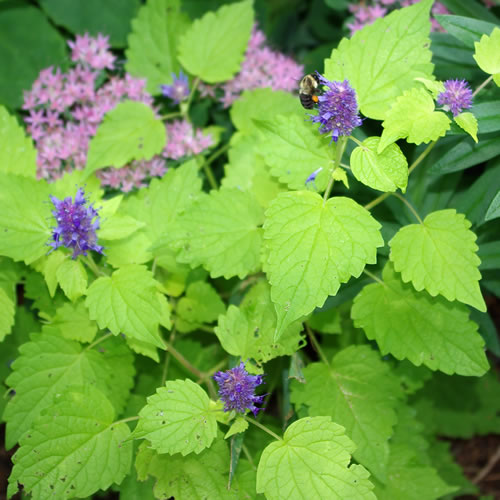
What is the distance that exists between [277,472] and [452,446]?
1300mm

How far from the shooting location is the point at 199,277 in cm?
185

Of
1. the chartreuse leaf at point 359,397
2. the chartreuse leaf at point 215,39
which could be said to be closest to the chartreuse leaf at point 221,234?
the chartreuse leaf at point 359,397

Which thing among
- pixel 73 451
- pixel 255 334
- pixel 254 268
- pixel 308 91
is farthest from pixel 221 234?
pixel 73 451

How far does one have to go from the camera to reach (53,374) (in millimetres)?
1523

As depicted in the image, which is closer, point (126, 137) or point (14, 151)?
point (14, 151)

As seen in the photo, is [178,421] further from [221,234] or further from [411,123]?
[411,123]

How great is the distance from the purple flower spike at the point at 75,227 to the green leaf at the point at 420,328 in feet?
2.27

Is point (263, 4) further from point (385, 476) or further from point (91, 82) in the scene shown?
point (385, 476)

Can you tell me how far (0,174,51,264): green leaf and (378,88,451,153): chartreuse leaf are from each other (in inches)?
34.1

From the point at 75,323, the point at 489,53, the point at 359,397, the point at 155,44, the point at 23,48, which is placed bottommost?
the point at 359,397

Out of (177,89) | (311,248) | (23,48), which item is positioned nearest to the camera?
(311,248)

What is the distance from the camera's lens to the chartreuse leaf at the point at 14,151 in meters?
1.69

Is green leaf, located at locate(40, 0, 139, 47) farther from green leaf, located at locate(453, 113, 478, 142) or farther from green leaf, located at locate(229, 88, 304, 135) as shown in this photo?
green leaf, located at locate(453, 113, 478, 142)

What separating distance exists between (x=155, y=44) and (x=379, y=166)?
4.00 feet
